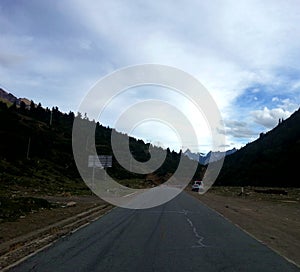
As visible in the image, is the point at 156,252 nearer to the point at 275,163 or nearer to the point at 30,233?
the point at 30,233

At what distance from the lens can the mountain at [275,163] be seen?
87.4 meters

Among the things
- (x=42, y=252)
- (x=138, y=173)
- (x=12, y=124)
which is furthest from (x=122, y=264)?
(x=138, y=173)

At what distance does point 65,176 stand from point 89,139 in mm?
41513

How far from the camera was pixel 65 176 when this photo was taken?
75062 millimetres

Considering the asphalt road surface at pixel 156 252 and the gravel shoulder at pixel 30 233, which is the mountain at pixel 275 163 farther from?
the asphalt road surface at pixel 156 252

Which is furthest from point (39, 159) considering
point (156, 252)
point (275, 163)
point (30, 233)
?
point (156, 252)

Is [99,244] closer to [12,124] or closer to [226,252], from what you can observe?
[226,252]

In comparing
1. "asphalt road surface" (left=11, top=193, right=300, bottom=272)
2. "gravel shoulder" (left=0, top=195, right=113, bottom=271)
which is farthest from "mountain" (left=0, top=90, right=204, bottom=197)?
"asphalt road surface" (left=11, top=193, right=300, bottom=272)

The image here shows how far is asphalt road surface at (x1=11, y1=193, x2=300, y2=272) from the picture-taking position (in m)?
8.39

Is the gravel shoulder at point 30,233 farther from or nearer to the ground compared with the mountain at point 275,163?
nearer to the ground

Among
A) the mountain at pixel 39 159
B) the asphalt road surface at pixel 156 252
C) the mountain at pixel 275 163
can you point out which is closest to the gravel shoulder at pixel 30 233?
the asphalt road surface at pixel 156 252

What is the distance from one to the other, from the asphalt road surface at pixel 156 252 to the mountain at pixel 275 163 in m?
71.0

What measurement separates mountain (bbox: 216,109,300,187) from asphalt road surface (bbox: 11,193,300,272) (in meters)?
71.0

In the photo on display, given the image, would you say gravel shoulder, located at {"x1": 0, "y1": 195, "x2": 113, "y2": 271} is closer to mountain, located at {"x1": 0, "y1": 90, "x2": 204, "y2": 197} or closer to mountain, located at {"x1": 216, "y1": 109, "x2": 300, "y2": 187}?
mountain, located at {"x1": 0, "y1": 90, "x2": 204, "y2": 197}
